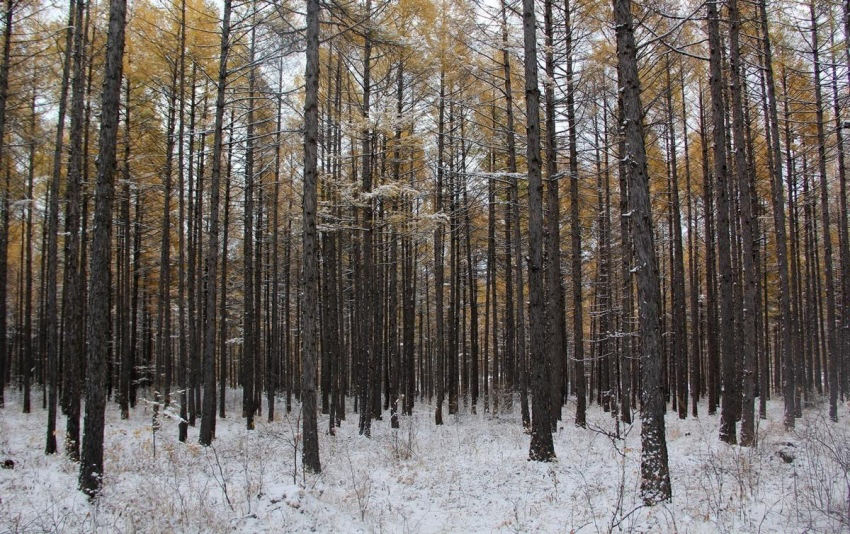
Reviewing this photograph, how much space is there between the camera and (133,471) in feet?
31.4

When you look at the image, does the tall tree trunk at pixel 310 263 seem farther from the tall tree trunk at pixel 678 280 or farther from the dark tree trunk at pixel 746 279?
the tall tree trunk at pixel 678 280

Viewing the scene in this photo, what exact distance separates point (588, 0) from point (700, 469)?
11545mm

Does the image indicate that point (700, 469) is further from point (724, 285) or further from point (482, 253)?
point (482, 253)

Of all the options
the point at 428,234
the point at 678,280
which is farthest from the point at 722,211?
the point at 678,280

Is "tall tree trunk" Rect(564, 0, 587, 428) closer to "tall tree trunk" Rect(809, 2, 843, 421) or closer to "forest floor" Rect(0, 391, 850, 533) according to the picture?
"forest floor" Rect(0, 391, 850, 533)

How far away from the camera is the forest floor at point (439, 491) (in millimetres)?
6105

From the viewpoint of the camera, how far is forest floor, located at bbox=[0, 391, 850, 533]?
611 centimetres

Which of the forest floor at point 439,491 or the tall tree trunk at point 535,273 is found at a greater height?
the tall tree trunk at point 535,273

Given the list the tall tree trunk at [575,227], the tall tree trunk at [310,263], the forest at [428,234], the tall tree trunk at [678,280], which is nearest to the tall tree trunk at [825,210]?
the forest at [428,234]

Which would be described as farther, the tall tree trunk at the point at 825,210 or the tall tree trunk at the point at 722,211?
the tall tree trunk at the point at 825,210

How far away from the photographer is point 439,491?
8.15 meters

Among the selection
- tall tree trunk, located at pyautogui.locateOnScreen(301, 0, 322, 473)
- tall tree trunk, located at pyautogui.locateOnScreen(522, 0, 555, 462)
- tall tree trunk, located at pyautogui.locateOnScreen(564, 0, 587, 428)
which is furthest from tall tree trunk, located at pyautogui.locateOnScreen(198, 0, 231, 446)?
tall tree trunk, located at pyautogui.locateOnScreen(564, 0, 587, 428)

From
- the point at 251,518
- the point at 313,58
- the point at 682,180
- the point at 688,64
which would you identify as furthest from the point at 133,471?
the point at 682,180

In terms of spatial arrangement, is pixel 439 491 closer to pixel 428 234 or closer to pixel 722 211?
pixel 722 211
